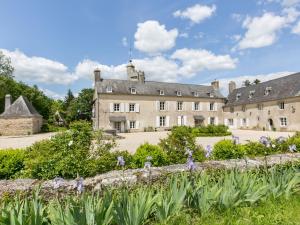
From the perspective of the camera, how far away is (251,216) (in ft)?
11.9

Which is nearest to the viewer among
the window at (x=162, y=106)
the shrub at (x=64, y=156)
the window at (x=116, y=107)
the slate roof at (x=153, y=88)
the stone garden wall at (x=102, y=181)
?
the stone garden wall at (x=102, y=181)

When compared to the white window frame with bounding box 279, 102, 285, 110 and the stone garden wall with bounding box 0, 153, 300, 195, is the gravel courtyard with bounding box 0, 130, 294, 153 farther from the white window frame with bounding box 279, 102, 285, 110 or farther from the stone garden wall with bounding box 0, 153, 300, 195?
the white window frame with bounding box 279, 102, 285, 110

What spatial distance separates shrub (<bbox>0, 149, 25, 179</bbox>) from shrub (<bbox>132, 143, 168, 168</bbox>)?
274 cm

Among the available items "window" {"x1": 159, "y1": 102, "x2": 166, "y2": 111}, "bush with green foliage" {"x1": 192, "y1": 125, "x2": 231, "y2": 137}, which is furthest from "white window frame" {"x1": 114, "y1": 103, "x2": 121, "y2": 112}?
"bush with green foliage" {"x1": 192, "y1": 125, "x2": 231, "y2": 137}

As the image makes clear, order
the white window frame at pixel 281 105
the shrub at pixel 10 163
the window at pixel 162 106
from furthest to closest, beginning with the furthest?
the window at pixel 162 106 → the white window frame at pixel 281 105 → the shrub at pixel 10 163

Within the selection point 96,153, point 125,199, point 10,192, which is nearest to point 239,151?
point 96,153

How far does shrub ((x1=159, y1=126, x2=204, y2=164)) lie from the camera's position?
6.71 meters

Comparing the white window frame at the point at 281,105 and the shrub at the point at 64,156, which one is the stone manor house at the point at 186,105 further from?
the shrub at the point at 64,156

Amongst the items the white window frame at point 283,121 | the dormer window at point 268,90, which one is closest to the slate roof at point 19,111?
the white window frame at point 283,121

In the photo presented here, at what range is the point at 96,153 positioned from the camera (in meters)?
5.70

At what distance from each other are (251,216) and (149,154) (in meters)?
3.08

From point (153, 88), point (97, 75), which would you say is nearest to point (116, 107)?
point (97, 75)

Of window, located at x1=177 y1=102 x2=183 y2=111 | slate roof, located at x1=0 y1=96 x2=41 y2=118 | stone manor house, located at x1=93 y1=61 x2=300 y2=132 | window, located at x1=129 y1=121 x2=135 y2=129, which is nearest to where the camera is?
slate roof, located at x1=0 y1=96 x2=41 y2=118

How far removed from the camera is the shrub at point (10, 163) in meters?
5.75
